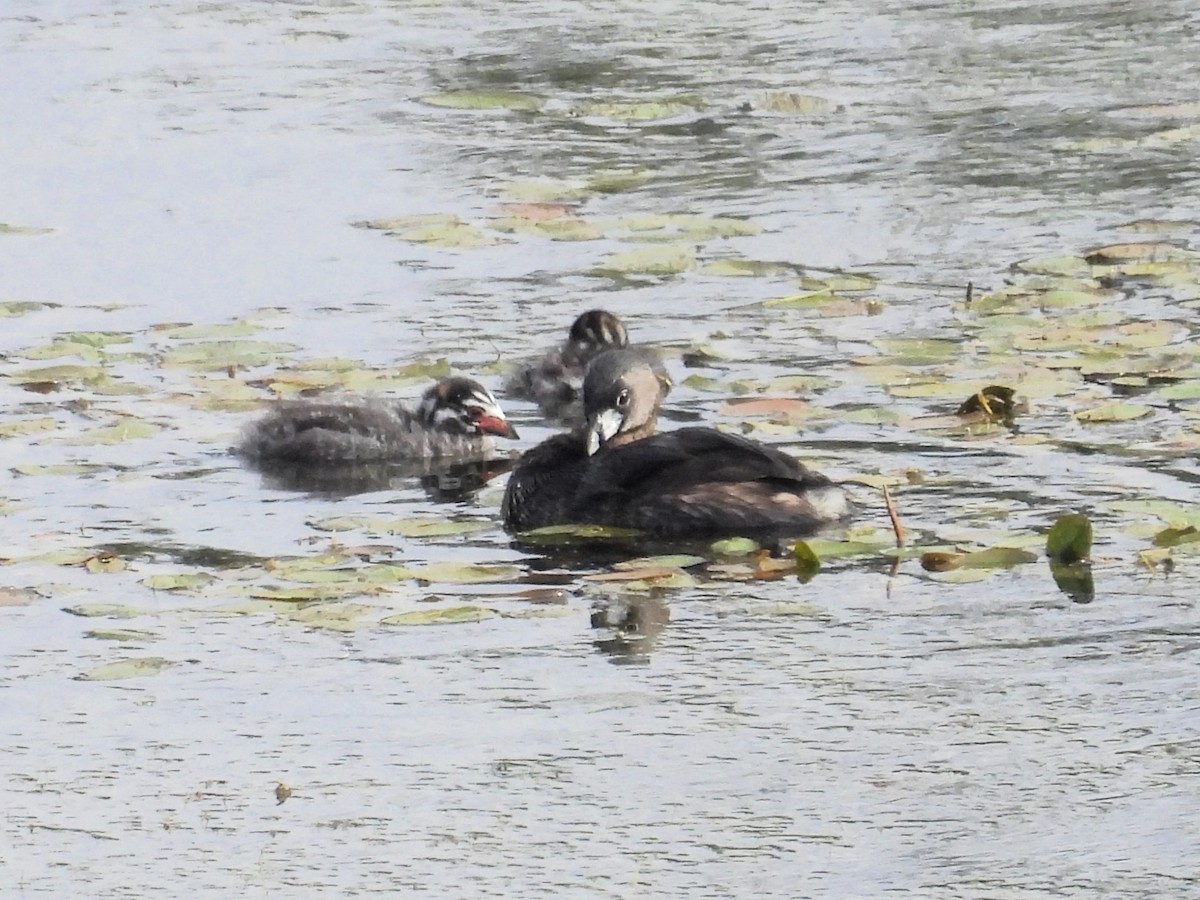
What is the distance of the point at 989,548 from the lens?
829 centimetres

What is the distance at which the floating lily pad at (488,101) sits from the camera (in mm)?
16703

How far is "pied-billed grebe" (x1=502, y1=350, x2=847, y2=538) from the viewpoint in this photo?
29.2 feet

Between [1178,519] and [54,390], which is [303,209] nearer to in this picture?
[54,390]

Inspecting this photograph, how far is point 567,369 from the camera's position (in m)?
11.0

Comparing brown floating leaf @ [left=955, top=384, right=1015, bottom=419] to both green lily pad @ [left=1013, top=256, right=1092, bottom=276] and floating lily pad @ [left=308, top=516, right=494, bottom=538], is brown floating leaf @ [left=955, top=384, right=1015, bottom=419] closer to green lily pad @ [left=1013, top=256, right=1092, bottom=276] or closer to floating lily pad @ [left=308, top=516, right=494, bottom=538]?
floating lily pad @ [left=308, top=516, right=494, bottom=538]

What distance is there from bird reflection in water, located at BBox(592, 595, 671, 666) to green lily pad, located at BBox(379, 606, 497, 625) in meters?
0.32

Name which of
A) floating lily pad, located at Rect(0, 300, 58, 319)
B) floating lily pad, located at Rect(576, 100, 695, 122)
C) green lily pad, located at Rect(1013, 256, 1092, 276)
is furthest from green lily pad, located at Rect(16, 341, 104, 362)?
floating lily pad, located at Rect(576, 100, 695, 122)

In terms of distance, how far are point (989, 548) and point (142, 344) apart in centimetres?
448

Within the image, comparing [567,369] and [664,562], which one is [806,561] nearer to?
[664,562]

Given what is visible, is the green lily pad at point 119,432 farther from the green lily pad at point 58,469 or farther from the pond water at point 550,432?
the green lily pad at point 58,469

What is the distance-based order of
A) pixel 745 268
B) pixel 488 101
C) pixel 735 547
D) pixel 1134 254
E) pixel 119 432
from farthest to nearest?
pixel 488 101 → pixel 745 268 → pixel 1134 254 → pixel 119 432 → pixel 735 547

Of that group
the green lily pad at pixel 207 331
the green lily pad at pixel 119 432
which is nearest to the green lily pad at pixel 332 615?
the green lily pad at pixel 119 432

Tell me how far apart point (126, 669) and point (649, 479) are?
225 centimetres

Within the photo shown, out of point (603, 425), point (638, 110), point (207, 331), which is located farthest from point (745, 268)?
point (638, 110)
